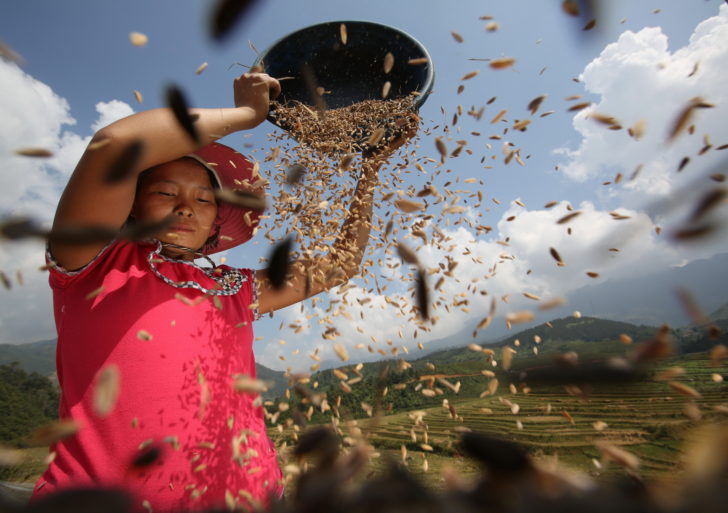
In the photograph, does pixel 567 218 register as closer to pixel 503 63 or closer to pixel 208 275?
pixel 503 63

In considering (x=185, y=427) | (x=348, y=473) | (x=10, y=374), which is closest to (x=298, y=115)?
(x=185, y=427)

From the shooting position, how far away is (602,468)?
113 cm

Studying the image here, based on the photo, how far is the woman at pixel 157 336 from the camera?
1395mm

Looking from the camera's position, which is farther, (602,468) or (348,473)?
(602,468)

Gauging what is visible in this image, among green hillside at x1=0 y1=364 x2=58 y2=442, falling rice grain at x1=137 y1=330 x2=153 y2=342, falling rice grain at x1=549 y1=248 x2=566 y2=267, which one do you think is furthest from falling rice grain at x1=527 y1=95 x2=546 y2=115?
green hillside at x1=0 y1=364 x2=58 y2=442

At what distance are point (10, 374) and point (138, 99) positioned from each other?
116 feet

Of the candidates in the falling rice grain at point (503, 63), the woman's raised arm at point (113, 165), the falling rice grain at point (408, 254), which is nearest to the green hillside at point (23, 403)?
the woman's raised arm at point (113, 165)

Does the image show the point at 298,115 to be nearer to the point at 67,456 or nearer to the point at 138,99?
the point at 138,99

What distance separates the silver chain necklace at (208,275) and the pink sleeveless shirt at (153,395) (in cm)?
2

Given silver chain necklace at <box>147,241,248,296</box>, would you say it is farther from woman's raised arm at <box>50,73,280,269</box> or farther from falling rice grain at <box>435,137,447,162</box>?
falling rice grain at <box>435,137,447,162</box>

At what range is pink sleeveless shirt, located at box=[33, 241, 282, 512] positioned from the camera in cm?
139

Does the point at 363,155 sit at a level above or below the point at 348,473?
above

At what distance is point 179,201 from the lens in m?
1.87

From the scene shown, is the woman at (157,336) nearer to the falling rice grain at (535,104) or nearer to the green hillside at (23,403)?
the falling rice grain at (535,104)
